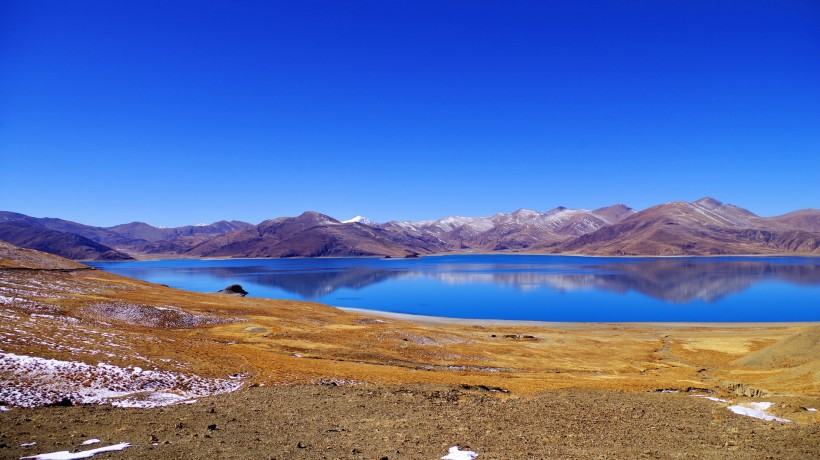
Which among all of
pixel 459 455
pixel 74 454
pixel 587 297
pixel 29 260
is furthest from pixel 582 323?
pixel 29 260

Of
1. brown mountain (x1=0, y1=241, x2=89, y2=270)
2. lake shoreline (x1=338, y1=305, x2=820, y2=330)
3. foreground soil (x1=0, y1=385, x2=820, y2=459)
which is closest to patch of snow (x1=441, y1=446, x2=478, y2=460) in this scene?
foreground soil (x1=0, y1=385, x2=820, y2=459)

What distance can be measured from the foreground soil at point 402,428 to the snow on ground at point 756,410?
0.80m

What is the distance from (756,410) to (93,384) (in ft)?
96.7

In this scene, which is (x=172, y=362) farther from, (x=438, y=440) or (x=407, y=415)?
(x=438, y=440)

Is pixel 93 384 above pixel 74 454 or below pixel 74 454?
below

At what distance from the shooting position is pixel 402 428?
1773cm

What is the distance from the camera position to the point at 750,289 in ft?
434

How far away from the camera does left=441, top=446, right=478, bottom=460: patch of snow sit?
47.9 feet

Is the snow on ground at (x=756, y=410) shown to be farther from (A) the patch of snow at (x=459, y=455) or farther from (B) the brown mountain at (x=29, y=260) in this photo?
(B) the brown mountain at (x=29, y=260)

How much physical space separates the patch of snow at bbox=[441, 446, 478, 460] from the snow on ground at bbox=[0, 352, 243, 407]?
483 inches

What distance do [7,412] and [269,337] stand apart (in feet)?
92.9

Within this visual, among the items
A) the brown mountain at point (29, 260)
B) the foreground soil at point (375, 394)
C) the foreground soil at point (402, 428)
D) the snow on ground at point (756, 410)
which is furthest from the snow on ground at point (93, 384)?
the brown mountain at point (29, 260)

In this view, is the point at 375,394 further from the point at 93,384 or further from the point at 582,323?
the point at 582,323

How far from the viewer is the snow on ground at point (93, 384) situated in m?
19.1
